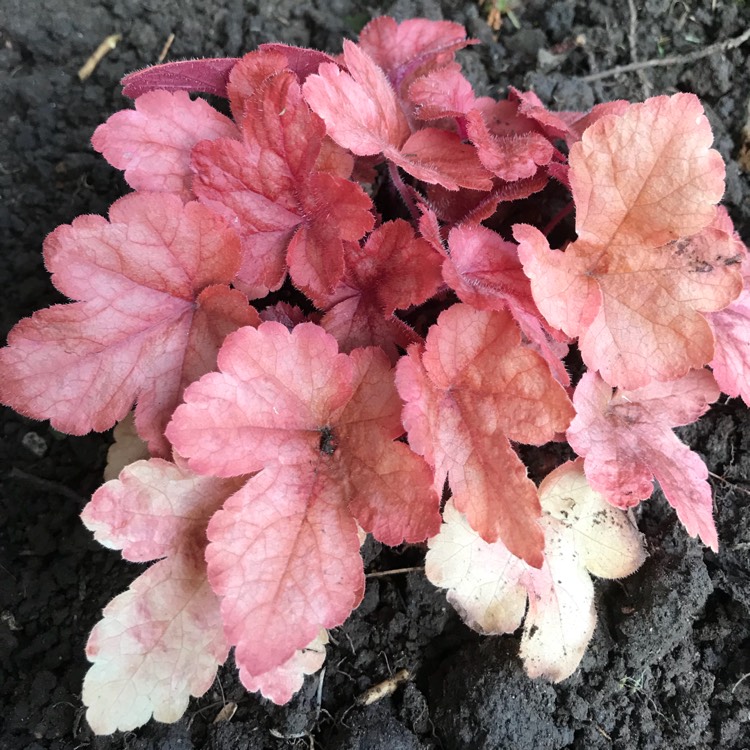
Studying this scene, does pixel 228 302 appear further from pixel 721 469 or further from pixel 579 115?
pixel 721 469

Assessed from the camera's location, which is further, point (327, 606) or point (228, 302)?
point (228, 302)

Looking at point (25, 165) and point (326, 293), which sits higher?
point (25, 165)

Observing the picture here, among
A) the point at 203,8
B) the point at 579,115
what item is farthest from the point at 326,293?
the point at 203,8

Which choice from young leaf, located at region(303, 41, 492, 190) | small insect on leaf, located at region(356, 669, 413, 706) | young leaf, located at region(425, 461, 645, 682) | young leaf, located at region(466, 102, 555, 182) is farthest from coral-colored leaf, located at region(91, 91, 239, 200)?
small insect on leaf, located at region(356, 669, 413, 706)

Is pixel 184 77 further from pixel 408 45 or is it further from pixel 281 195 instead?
pixel 408 45

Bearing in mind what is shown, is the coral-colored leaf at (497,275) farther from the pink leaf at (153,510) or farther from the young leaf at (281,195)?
the pink leaf at (153,510)

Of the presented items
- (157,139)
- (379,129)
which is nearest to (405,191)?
(379,129)

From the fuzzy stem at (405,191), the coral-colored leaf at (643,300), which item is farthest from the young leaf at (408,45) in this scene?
the coral-colored leaf at (643,300)
